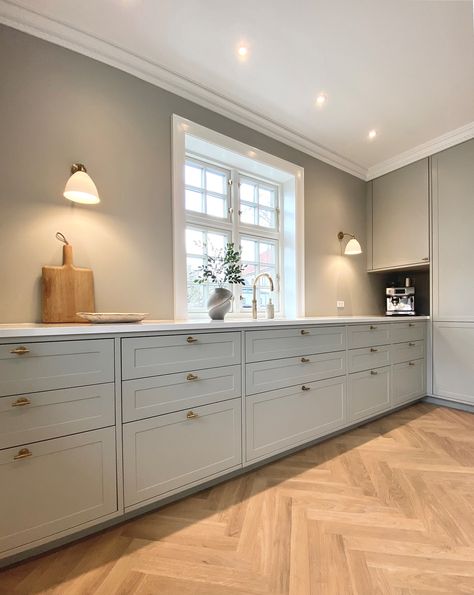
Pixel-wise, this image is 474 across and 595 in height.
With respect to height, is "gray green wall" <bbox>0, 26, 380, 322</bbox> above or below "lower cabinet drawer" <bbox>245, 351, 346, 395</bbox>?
above

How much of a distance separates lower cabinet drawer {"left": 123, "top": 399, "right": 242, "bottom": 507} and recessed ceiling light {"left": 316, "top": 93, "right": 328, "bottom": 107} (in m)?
2.38

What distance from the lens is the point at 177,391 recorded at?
1.50 meters

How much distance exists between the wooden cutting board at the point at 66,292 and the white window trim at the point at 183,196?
0.59 meters

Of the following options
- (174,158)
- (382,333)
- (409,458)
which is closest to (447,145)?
(382,333)

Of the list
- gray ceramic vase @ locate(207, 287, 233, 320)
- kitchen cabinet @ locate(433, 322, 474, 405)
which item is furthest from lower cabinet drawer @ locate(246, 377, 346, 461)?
kitchen cabinet @ locate(433, 322, 474, 405)

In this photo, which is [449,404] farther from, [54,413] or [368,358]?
[54,413]

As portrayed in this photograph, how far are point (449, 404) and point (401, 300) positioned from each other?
3.77 ft

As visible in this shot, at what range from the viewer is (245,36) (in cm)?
179

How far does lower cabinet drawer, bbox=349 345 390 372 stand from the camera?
238 centimetres

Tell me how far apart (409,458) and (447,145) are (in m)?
2.90

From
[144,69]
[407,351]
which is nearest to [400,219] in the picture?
[407,351]

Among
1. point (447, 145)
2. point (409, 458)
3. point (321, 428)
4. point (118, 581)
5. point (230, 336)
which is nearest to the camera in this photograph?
point (118, 581)

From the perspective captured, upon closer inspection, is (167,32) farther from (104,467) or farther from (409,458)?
(409,458)

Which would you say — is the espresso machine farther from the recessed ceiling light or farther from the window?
the recessed ceiling light
